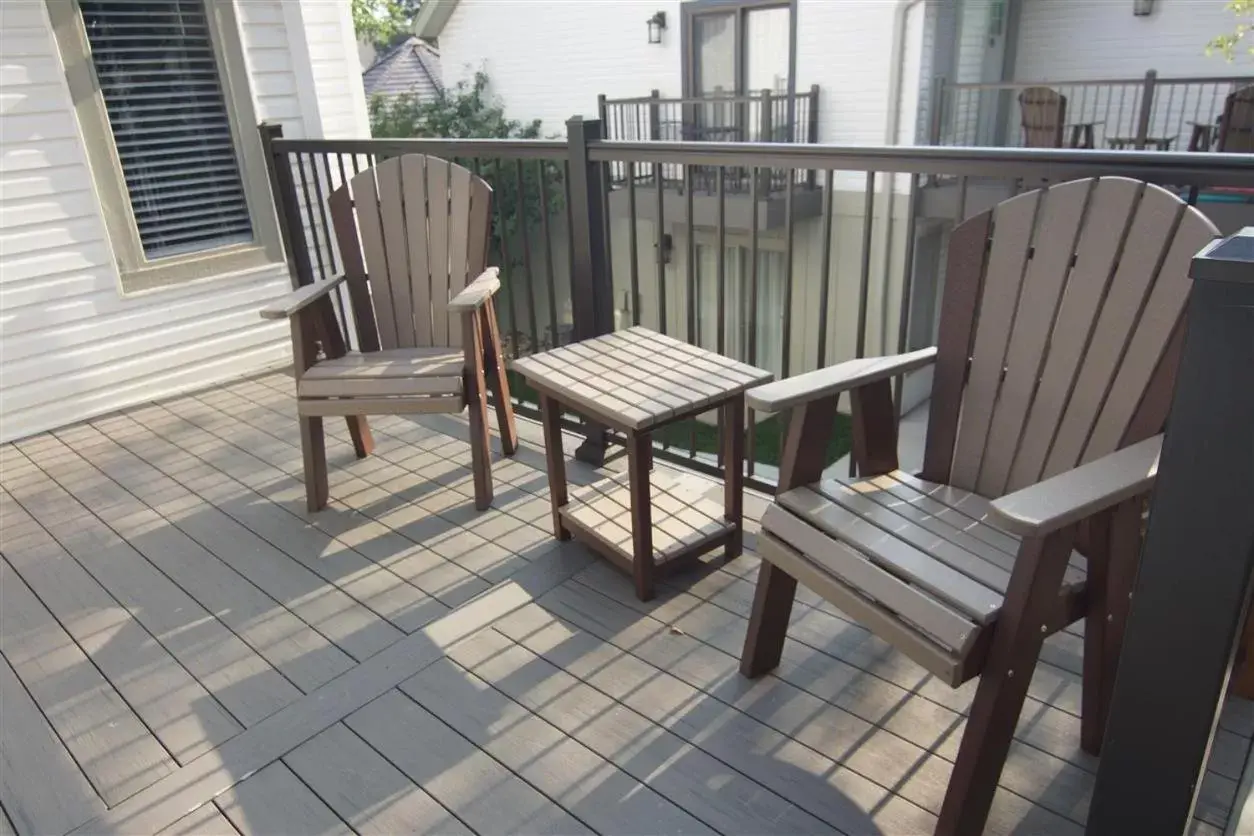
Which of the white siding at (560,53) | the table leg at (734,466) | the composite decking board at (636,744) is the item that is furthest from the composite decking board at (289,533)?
the white siding at (560,53)

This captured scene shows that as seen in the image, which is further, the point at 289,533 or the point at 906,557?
the point at 289,533

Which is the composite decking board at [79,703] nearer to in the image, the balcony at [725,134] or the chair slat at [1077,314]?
the chair slat at [1077,314]

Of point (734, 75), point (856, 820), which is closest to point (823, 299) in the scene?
point (856, 820)

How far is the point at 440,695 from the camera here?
6.55ft

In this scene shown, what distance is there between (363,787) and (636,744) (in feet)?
1.91

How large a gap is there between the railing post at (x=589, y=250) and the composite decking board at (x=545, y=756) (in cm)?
115

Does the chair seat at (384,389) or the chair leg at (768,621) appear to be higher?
the chair seat at (384,389)

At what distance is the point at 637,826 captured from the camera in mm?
1622

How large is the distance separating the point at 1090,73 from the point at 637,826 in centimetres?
853

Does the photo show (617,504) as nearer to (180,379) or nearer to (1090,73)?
(180,379)

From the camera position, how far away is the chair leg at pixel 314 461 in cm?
279

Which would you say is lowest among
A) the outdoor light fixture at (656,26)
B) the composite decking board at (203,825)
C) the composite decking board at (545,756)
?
the composite decking board at (203,825)

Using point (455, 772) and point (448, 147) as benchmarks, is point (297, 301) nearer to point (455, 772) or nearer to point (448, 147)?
point (448, 147)

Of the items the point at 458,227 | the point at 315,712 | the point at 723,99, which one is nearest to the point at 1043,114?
the point at 723,99
